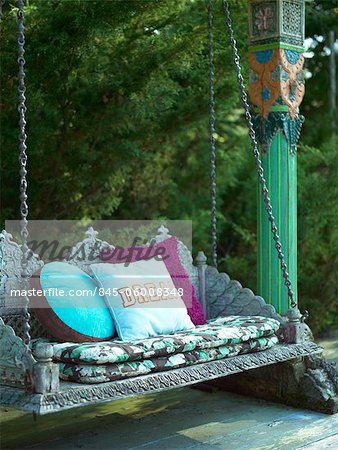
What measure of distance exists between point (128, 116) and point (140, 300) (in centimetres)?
229

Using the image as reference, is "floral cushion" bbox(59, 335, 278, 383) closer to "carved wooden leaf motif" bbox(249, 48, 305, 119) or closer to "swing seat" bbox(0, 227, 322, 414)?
"swing seat" bbox(0, 227, 322, 414)

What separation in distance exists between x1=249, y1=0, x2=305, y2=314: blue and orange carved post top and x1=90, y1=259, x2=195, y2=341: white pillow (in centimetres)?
73

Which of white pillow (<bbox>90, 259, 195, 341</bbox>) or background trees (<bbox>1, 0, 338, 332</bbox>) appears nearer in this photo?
white pillow (<bbox>90, 259, 195, 341</bbox>)

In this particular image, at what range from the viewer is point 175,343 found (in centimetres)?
359

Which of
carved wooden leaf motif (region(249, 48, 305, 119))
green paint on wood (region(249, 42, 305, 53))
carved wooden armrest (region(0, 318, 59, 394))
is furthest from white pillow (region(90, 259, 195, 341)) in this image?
green paint on wood (region(249, 42, 305, 53))

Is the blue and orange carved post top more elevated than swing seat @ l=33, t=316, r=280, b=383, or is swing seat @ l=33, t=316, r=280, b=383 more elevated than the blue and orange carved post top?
the blue and orange carved post top

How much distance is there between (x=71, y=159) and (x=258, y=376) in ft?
8.19

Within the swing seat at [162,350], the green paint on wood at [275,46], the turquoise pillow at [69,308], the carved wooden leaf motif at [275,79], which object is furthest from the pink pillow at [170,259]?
the green paint on wood at [275,46]

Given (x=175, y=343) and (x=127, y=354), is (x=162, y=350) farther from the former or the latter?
(x=127, y=354)

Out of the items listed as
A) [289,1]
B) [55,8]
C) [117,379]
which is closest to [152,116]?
[55,8]

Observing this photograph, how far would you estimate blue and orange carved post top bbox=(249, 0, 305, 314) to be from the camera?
4.50 metres

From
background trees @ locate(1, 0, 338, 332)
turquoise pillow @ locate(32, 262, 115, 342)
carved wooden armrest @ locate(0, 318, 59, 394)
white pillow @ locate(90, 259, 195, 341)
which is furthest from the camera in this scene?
background trees @ locate(1, 0, 338, 332)

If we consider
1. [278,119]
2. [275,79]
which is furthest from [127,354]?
[275,79]

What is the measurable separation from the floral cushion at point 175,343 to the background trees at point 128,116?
86.4 inches
